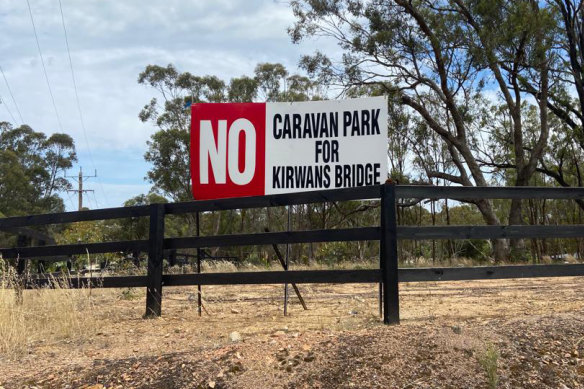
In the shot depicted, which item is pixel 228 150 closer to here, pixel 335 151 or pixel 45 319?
pixel 335 151

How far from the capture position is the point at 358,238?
17.5 feet

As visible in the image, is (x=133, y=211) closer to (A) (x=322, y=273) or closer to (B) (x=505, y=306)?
(A) (x=322, y=273)

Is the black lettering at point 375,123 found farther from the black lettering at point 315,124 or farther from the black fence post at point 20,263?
the black fence post at point 20,263

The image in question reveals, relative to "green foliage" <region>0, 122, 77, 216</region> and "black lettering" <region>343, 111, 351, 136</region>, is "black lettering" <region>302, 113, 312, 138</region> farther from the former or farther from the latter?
"green foliage" <region>0, 122, 77, 216</region>

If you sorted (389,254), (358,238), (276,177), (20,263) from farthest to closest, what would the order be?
(20,263), (276,177), (358,238), (389,254)

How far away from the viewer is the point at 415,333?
4.45m

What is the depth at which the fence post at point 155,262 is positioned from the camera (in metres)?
6.36

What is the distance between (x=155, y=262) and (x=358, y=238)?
2.62 m

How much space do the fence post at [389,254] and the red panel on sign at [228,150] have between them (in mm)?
1967

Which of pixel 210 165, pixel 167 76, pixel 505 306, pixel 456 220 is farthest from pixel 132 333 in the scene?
pixel 456 220

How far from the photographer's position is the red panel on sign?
22.1ft

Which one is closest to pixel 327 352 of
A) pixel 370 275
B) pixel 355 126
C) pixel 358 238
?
pixel 370 275

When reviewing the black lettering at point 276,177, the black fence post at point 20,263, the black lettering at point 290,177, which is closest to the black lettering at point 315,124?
the black lettering at point 290,177

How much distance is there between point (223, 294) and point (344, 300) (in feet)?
7.25
